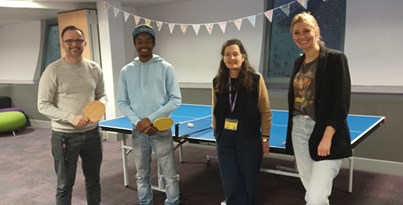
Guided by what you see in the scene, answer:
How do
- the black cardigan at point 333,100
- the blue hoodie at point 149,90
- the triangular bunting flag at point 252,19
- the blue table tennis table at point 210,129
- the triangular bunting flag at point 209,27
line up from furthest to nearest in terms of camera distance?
the triangular bunting flag at point 209,27 → the triangular bunting flag at point 252,19 → the blue table tennis table at point 210,129 → the blue hoodie at point 149,90 → the black cardigan at point 333,100

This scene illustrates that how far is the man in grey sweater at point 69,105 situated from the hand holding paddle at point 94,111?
1.2 inches

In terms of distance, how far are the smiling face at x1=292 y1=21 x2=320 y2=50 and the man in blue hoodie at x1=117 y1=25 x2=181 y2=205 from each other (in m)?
1.11

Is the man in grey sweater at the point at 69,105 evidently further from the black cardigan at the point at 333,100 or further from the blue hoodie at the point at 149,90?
the black cardigan at the point at 333,100

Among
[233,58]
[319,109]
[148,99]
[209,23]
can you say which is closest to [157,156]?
[148,99]

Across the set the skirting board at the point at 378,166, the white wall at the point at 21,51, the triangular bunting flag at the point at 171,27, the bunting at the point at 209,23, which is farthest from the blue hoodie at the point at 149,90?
the white wall at the point at 21,51

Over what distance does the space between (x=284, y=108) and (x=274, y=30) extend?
1203 millimetres

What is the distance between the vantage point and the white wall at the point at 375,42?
13.2 ft

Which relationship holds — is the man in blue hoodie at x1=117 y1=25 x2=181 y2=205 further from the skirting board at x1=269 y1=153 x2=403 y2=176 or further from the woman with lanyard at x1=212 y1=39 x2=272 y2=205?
the skirting board at x1=269 y1=153 x2=403 y2=176

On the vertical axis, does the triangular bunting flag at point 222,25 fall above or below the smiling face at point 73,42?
above

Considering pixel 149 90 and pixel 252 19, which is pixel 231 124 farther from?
pixel 252 19

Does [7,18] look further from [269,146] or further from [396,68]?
[396,68]

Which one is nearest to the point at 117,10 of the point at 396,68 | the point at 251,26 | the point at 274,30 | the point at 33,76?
the point at 251,26

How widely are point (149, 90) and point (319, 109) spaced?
1.31 m

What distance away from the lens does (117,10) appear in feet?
17.2
